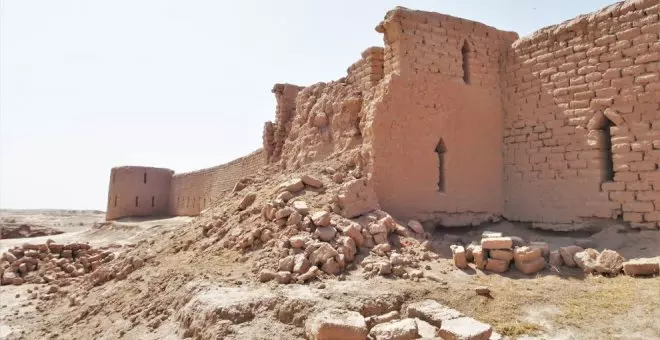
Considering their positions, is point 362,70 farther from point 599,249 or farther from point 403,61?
point 599,249

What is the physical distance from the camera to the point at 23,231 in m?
17.3

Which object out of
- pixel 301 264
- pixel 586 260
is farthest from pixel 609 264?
pixel 301 264

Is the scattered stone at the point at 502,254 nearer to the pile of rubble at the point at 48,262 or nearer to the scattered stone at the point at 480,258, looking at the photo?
the scattered stone at the point at 480,258

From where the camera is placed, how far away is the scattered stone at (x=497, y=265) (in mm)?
4742

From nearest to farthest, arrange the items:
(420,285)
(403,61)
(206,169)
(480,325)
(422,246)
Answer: (480,325) → (420,285) → (422,246) → (403,61) → (206,169)

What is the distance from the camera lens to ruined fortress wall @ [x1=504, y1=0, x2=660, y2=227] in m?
5.57

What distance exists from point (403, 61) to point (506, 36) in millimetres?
2248

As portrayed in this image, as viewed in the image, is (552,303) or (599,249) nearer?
(552,303)

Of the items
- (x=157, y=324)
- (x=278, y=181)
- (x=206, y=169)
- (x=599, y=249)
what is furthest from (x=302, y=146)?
(x=206, y=169)

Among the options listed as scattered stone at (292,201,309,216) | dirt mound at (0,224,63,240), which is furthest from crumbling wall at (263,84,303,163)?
dirt mound at (0,224,63,240)

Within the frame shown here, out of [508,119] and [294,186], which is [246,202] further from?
[508,119]

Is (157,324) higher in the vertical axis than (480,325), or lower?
lower

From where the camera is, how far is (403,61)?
6605 mm

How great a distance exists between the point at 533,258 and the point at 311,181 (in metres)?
3.16
